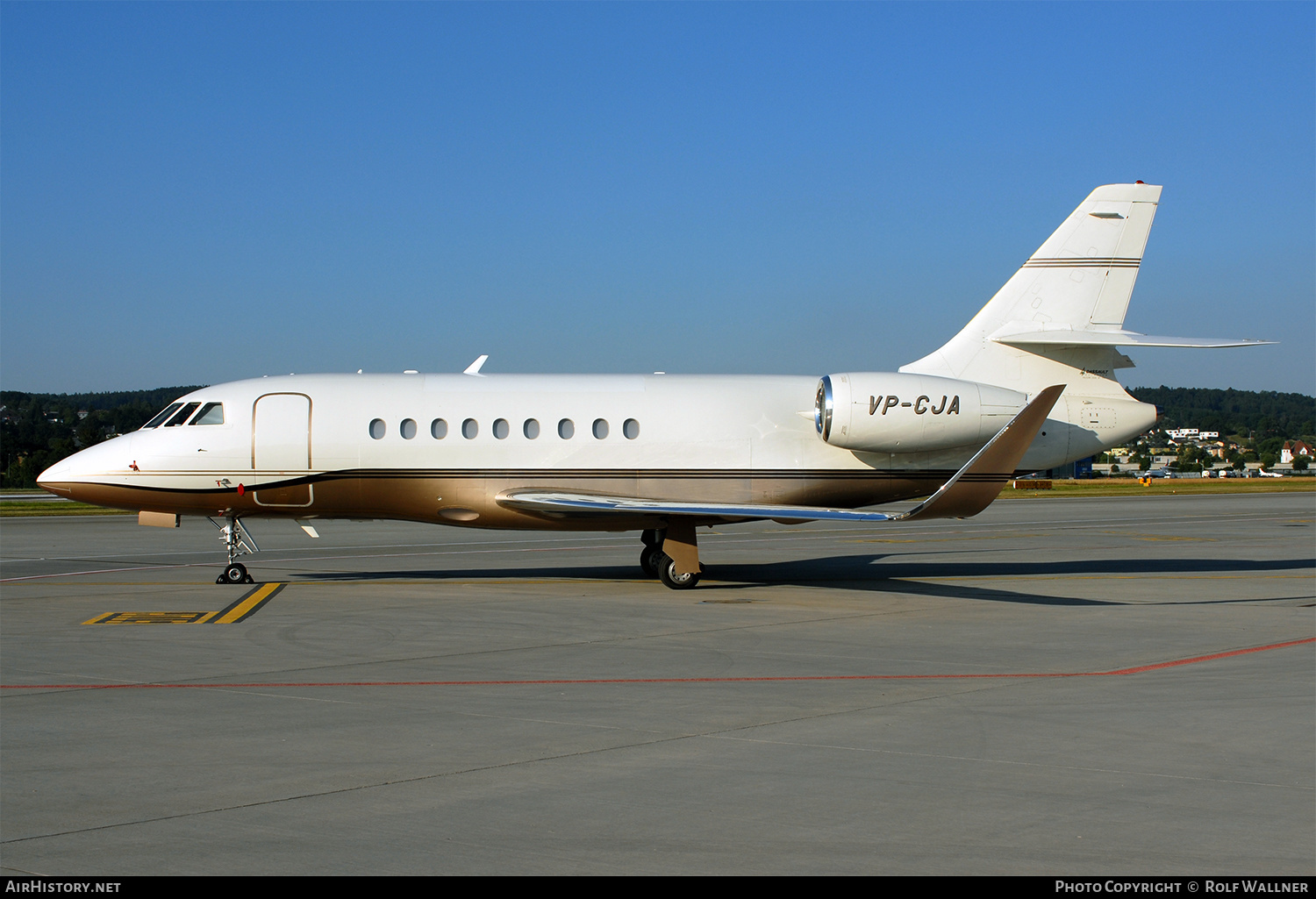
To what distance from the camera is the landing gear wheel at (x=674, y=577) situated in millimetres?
19250

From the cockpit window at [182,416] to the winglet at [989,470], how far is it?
469 inches

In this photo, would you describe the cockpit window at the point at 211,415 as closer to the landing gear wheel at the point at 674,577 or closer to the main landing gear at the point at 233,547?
the main landing gear at the point at 233,547

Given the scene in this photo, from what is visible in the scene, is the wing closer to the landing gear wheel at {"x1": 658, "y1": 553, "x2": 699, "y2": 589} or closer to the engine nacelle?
the landing gear wheel at {"x1": 658, "y1": 553, "x2": 699, "y2": 589}

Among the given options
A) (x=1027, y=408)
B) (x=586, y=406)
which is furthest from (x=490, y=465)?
(x=1027, y=408)

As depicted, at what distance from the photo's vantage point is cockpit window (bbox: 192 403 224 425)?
19.6 meters

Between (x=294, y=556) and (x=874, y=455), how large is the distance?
13443mm

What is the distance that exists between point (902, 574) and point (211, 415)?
42.6 ft

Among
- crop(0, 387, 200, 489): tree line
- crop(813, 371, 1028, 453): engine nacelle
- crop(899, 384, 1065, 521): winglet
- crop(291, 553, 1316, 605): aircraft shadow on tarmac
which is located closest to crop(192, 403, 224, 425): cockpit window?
crop(291, 553, 1316, 605): aircraft shadow on tarmac

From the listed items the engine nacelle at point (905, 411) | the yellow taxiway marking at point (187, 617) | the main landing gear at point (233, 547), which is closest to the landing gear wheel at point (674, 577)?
the engine nacelle at point (905, 411)

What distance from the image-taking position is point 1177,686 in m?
11.0

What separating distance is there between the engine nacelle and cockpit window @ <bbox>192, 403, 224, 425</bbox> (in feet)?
33.3

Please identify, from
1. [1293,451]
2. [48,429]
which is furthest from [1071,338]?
[1293,451]

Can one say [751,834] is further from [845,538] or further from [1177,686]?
[845,538]

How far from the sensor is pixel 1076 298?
20984mm
